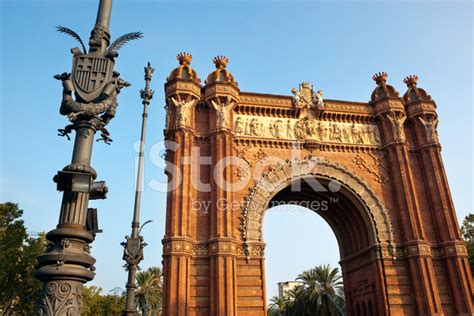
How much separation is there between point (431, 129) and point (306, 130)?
7.48 m

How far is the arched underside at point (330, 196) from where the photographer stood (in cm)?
1955

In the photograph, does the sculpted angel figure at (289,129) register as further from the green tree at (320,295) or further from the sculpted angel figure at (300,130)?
the green tree at (320,295)

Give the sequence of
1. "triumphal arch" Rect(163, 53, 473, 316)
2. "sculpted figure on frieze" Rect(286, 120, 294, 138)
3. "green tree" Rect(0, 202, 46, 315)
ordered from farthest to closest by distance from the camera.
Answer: "green tree" Rect(0, 202, 46, 315)
"sculpted figure on frieze" Rect(286, 120, 294, 138)
"triumphal arch" Rect(163, 53, 473, 316)

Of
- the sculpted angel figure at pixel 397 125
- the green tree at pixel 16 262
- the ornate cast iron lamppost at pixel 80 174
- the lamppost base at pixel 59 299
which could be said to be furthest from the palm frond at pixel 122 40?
the green tree at pixel 16 262

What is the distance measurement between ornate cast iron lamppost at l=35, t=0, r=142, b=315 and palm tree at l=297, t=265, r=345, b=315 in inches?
1337

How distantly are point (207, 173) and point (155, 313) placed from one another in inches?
1237

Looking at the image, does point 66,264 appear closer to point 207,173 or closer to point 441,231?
point 207,173

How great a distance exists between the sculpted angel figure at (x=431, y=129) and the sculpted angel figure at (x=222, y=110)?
1157cm

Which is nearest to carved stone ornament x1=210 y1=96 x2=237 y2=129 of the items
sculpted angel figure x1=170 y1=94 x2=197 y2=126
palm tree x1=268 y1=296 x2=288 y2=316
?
sculpted angel figure x1=170 y1=94 x2=197 y2=126

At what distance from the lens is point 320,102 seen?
22484mm

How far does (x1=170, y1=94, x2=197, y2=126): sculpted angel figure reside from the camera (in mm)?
19766

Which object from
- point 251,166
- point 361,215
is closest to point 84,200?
point 251,166

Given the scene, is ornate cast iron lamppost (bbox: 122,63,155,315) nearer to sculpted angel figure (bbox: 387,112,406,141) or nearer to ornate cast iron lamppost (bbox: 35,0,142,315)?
ornate cast iron lamppost (bbox: 35,0,142,315)

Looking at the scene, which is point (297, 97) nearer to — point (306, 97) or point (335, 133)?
point (306, 97)
